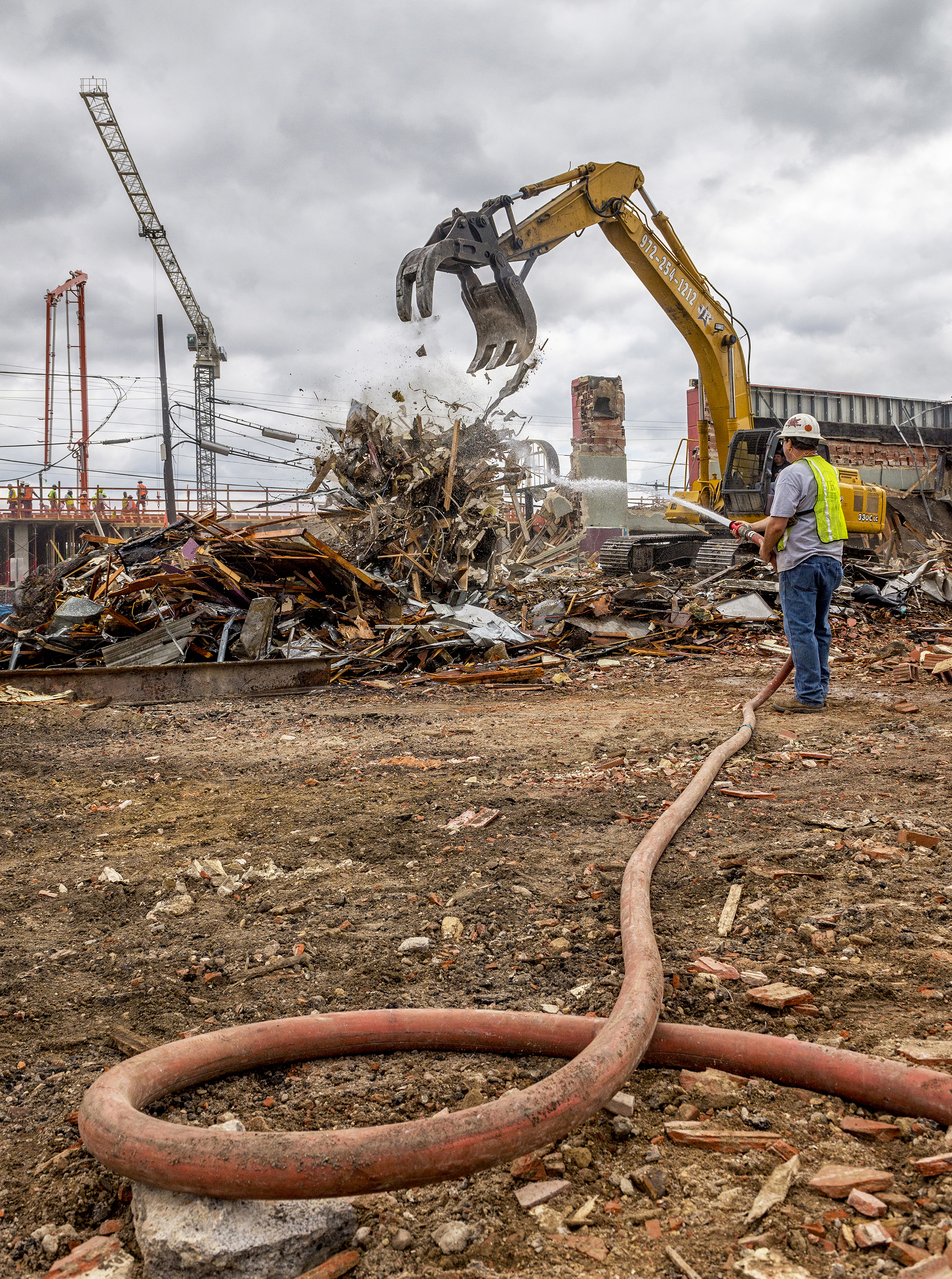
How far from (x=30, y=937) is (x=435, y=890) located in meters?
1.35

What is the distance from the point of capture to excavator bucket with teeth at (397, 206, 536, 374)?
9617mm

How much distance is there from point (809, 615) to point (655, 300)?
339 inches

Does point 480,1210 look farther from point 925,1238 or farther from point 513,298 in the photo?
point 513,298

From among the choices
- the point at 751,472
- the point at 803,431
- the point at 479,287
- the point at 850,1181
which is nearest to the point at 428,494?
the point at 479,287

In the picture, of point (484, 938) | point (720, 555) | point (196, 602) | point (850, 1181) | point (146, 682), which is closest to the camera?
point (850, 1181)

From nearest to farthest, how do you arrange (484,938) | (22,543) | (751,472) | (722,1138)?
1. (722,1138)
2. (484,938)
3. (751,472)
4. (22,543)

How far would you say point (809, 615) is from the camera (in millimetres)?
6004

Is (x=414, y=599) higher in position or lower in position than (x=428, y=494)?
lower

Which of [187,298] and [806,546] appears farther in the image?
[187,298]

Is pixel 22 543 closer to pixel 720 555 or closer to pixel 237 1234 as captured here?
pixel 720 555

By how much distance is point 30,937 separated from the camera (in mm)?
2811

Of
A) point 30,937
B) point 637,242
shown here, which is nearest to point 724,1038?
point 30,937

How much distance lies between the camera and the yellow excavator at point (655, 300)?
33.6ft

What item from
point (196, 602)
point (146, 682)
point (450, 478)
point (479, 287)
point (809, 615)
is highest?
point (479, 287)
